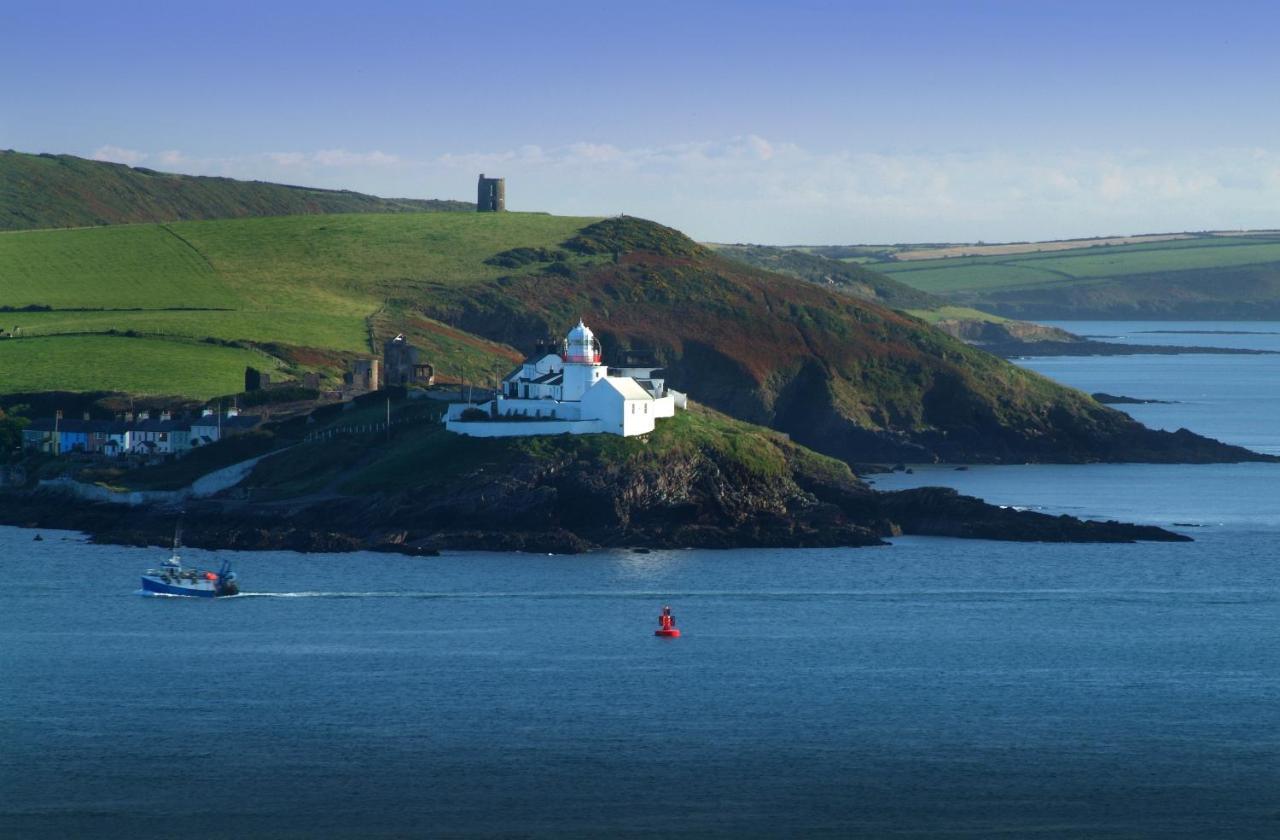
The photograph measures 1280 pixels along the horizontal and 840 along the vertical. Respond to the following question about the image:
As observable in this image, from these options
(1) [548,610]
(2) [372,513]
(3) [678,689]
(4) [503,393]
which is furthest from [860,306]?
(3) [678,689]

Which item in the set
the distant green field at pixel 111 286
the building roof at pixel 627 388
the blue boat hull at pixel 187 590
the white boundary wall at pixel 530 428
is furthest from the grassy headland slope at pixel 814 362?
the blue boat hull at pixel 187 590

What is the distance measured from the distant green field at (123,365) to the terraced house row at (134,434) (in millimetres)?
9814

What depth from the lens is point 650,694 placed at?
233ft

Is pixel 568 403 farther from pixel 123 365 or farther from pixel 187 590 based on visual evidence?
pixel 123 365

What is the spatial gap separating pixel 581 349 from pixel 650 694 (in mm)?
47031

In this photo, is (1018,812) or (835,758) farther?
(835,758)

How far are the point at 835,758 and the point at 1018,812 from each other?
725cm

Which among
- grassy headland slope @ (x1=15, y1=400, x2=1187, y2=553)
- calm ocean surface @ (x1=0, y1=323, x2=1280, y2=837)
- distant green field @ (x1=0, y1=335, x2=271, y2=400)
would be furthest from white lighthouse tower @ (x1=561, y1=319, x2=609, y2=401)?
distant green field @ (x1=0, y1=335, x2=271, y2=400)

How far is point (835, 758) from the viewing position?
62.1 metres

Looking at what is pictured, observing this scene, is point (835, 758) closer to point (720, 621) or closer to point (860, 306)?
point (720, 621)

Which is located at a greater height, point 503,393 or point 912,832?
point 503,393

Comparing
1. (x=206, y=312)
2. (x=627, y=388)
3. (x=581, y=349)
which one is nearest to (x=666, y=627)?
(x=627, y=388)

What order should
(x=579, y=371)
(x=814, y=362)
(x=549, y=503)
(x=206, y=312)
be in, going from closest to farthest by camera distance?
1. (x=549, y=503)
2. (x=579, y=371)
3. (x=814, y=362)
4. (x=206, y=312)

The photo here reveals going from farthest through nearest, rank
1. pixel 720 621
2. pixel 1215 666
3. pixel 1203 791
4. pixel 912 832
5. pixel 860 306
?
pixel 860 306
pixel 720 621
pixel 1215 666
pixel 1203 791
pixel 912 832
